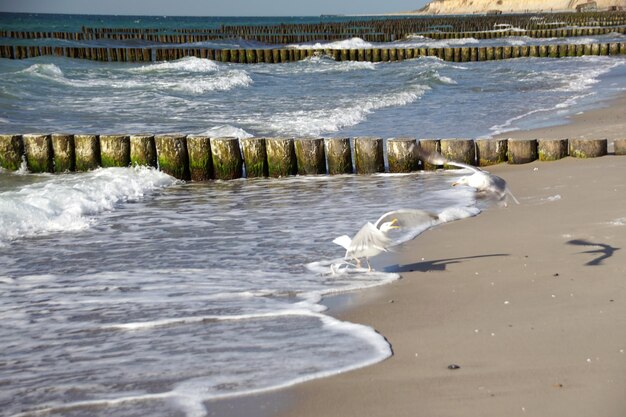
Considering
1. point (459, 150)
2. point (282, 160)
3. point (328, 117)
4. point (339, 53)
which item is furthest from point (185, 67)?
point (459, 150)

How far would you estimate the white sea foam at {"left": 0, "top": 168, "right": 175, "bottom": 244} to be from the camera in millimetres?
7746

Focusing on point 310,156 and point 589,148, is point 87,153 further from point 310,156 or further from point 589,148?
point 589,148

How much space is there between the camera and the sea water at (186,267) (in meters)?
4.22

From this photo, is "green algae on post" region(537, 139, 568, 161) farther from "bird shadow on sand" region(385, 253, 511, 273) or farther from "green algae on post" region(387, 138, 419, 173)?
"bird shadow on sand" region(385, 253, 511, 273)

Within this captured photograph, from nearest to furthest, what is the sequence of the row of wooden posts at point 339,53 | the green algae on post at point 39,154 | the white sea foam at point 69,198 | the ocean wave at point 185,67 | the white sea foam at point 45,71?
the white sea foam at point 69,198, the green algae on post at point 39,154, the white sea foam at point 45,71, the ocean wave at point 185,67, the row of wooden posts at point 339,53

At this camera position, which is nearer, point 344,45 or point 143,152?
point 143,152

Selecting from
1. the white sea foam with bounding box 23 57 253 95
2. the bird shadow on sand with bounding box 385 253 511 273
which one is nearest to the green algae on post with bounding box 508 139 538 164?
the bird shadow on sand with bounding box 385 253 511 273

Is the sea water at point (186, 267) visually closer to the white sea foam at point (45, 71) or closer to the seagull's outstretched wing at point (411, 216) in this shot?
the seagull's outstretched wing at point (411, 216)

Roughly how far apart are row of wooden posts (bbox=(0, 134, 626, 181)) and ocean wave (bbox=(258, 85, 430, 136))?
3.09 m

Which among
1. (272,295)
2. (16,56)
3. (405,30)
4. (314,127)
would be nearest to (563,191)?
(272,295)

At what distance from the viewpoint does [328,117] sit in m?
15.3

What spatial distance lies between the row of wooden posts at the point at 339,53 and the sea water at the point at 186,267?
19072mm

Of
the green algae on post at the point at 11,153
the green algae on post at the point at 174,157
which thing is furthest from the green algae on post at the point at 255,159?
the green algae on post at the point at 11,153

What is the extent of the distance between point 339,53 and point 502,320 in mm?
32568
